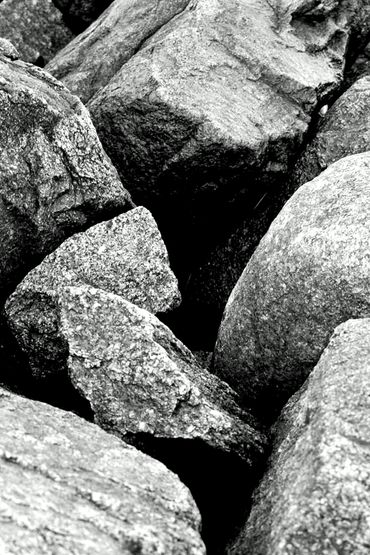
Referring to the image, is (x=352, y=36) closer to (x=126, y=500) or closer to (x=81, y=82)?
(x=81, y=82)

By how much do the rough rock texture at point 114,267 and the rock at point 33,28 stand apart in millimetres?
6024

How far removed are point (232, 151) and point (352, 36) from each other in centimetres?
358

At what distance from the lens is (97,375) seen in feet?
23.8

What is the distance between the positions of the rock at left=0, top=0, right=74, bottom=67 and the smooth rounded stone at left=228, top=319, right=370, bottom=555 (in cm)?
913

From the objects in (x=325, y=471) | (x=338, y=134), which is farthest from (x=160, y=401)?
(x=338, y=134)

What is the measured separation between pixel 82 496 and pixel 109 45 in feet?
26.9

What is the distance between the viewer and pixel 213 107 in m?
10.1

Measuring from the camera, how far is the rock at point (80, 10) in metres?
14.2

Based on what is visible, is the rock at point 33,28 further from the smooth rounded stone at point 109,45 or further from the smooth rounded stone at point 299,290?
the smooth rounded stone at point 299,290

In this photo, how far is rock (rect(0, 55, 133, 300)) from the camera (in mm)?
8695

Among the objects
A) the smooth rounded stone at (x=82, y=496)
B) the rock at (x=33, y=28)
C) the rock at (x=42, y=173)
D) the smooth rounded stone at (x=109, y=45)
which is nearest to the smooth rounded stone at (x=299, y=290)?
the rock at (x=42, y=173)

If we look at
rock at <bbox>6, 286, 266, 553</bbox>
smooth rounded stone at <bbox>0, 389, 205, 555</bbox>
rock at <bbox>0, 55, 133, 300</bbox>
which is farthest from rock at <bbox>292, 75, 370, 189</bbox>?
smooth rounded stone at <bbox>0, 389, 205, 555</bbox>

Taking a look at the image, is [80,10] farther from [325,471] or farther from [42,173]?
[325,471]

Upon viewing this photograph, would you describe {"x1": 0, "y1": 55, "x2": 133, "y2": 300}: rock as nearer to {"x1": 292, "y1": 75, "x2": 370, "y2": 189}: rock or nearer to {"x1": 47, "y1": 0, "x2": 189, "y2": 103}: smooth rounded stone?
{"x1": 47, "y1": 0, "x2": 189, "y2": 103}: smooth rounded stone
